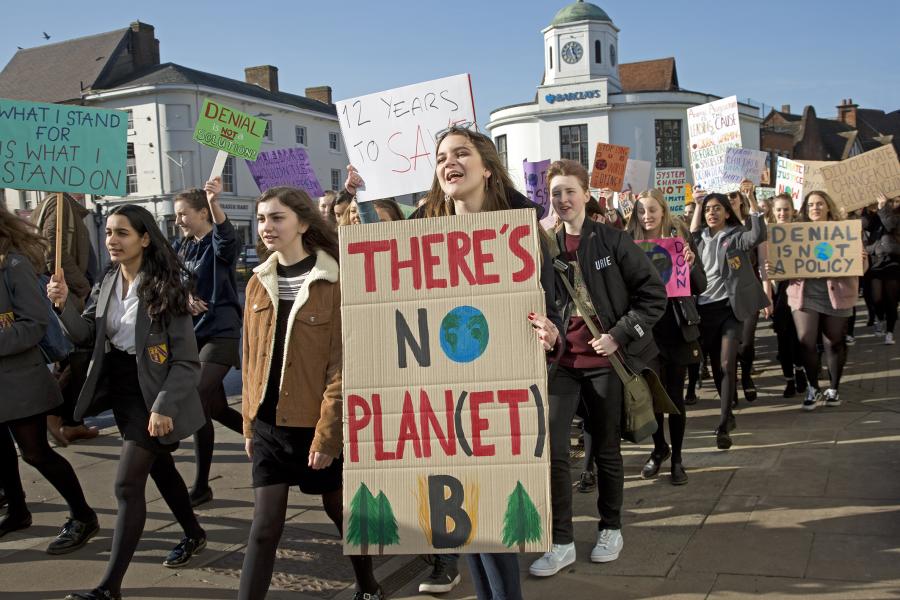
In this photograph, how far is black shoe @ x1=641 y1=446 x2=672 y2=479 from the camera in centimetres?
616

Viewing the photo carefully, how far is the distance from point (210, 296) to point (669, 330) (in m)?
3.17

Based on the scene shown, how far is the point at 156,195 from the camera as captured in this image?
4369 cm

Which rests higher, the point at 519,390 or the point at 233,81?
the point at 233,81

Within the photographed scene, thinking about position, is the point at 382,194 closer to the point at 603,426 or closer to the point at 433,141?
the point at 433,141

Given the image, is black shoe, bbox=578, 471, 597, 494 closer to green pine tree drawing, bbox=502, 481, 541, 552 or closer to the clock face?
green pine tree drawing, bbox=502, 481, 541, 552

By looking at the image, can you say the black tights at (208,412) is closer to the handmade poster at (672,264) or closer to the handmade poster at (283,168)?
the handmade poster at (672,264)

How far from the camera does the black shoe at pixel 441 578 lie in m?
4.28

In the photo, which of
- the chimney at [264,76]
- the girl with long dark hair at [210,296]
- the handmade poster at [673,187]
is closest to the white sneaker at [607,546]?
the girl with long dark hair at [210,296]

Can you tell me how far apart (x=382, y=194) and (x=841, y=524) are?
355 centimetres

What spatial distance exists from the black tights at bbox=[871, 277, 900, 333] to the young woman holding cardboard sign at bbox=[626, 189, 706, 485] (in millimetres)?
6769

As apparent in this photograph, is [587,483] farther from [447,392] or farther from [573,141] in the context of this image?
[573,141]

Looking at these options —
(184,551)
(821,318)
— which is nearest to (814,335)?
(821,318)

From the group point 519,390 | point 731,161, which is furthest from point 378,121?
point 731,161

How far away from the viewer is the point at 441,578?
14.1 feet
